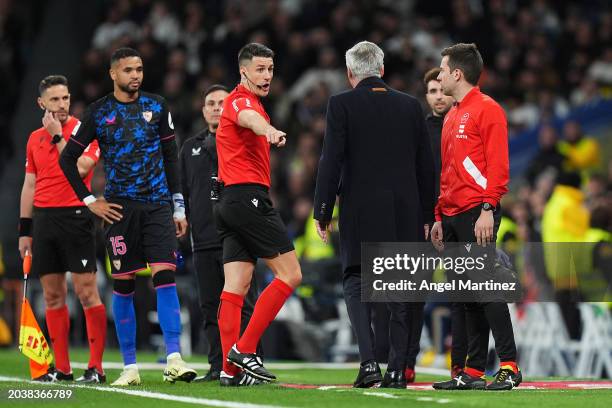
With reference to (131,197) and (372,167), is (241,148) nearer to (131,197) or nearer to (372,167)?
(372,167)

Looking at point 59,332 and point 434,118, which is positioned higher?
point 434,118

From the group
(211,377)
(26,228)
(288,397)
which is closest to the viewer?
(288,397)

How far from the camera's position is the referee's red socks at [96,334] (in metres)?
9.76

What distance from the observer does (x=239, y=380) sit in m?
8.77

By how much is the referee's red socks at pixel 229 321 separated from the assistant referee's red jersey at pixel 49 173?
1785 millimetres

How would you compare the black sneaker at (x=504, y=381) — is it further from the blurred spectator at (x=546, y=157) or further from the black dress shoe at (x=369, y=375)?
the blurred spectator at (x=546, y=157)

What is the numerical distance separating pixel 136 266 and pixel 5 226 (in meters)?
13.3

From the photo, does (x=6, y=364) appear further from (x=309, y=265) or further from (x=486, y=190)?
(x=486, y=190)

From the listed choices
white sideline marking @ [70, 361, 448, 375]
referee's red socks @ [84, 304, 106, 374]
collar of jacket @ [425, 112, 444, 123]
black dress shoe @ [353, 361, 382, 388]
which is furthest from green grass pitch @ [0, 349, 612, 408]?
white sideline marking @ [70, 361, 448, 375]

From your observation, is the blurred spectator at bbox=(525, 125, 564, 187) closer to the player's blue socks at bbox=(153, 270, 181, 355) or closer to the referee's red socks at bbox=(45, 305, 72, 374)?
the referee's red socks at bbox=(45, 305, 72, 374)

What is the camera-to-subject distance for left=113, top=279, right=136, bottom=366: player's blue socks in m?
9.38

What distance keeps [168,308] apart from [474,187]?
2412 millimetres

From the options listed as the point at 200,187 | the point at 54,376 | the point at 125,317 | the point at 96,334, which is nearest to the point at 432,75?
the point at 200,187

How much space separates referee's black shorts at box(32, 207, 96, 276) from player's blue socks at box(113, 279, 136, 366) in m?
0.70
